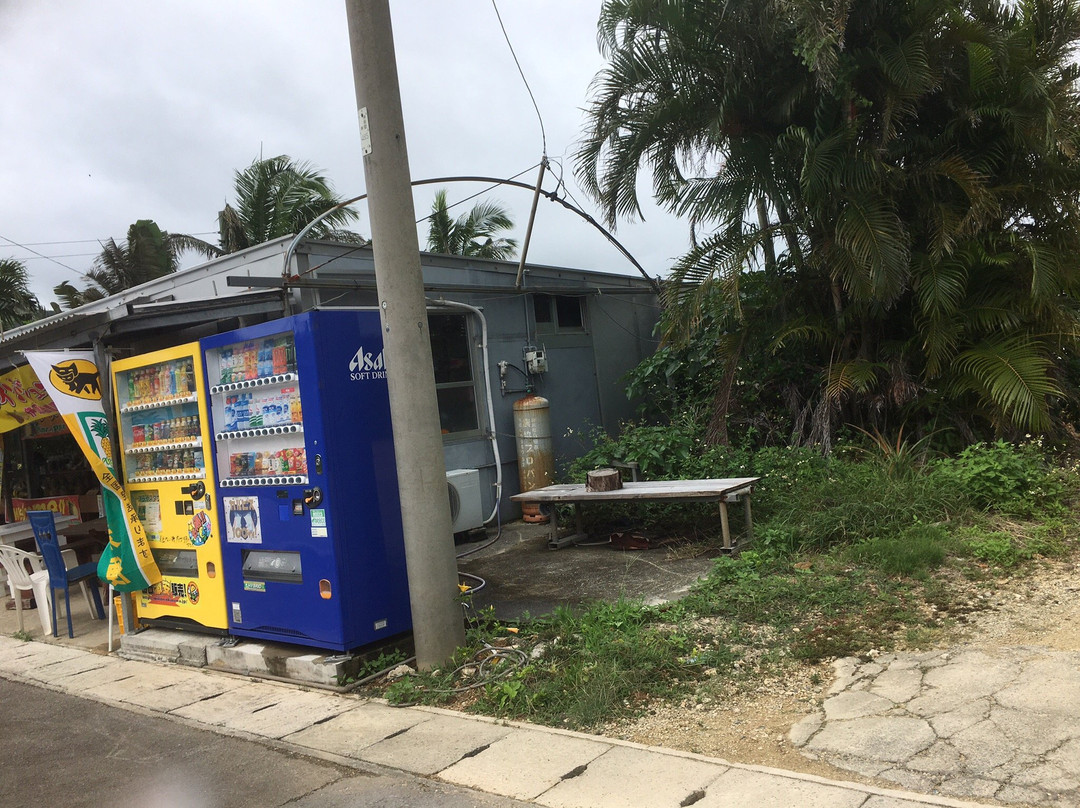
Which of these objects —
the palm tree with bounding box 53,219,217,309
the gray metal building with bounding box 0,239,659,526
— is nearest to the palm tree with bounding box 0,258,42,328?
the palm tree with bounding box 53,219,217,309

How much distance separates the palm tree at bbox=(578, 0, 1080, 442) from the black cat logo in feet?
18.8

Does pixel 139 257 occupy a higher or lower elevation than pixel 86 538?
higher

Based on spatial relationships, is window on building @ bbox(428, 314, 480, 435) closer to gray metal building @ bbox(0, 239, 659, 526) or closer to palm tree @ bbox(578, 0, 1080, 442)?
gray metal building @ bbox(0, 239, 659, 526)

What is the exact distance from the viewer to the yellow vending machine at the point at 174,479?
6.73 meters

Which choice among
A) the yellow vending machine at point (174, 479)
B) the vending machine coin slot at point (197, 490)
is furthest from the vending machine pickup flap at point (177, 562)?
the vending machine coin slot at point (197, 490)

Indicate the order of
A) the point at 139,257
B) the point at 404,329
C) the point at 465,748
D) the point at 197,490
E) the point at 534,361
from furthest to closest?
the point at 139,257 → the point at 534,361 → the point at 197,490 → the point at 404,329 → the point at 465,748

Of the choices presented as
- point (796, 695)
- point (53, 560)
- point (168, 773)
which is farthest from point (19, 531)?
point (796, 695)

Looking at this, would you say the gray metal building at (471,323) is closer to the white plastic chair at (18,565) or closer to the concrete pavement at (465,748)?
the white plastic chair at (18,565)

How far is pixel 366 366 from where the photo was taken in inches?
238

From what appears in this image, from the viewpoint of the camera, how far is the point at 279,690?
5.93m

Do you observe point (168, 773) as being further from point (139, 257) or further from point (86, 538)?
point (139, 257)

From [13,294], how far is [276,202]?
739 cm

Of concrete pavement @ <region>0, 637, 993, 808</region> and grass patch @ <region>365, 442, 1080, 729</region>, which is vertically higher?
grass patch @ <region>365, 442, 1080, 729</region>

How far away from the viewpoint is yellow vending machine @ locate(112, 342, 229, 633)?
6727 mm
